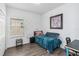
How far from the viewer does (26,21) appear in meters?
4.51

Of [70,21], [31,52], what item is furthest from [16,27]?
[70,21]

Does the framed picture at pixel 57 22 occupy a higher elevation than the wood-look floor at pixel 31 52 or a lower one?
higher

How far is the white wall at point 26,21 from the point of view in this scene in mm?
3670

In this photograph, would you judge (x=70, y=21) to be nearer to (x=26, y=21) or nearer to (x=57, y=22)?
(x=57, y=22)

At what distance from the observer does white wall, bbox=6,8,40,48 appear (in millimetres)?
3670

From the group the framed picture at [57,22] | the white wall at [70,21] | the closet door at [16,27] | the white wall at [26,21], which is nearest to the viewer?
the white wall at [70,21]

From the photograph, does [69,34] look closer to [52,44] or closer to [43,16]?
[52,44]

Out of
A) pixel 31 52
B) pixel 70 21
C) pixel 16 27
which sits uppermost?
pixel 70 21

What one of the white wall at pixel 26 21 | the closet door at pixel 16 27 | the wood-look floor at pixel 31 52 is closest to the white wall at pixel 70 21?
the wood-look floor at pixel 31 52

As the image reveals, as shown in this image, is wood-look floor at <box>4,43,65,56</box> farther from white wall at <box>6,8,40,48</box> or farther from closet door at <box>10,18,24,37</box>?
closet door at <box>10,18,24,37</box>

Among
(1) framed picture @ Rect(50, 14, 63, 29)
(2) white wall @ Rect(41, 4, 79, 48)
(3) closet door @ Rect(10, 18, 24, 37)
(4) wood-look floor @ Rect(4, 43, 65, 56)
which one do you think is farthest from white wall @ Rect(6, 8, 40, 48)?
(2) white wall @ Rect(41, 4, 79, 48)

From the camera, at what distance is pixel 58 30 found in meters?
3.62

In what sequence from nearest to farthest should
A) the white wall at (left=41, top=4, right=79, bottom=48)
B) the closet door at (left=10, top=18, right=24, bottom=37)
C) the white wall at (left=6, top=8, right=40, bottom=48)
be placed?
the white wall at (left=41, top=4, right=79, bottom=48) → the white wall at (left=6, top=8, right=40, bottom=48) → the closet door at (left=10, top=18, right=24, bottom=37)

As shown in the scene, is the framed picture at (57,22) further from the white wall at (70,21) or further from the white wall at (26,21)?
the white wall at (26,21)
